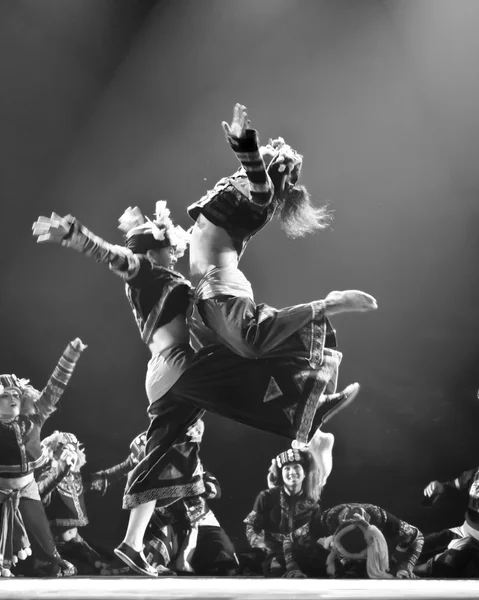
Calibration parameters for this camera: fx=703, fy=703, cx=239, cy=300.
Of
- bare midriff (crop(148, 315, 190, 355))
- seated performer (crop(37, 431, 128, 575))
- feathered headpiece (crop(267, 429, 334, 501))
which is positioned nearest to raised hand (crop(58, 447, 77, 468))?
seated performer (crop(37, 431, 128, 575))

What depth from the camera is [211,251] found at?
348cm

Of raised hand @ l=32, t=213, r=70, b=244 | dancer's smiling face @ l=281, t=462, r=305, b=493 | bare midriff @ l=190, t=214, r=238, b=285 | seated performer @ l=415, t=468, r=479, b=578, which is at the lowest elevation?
seated performer @ l=415, t=468, r=479, b=578

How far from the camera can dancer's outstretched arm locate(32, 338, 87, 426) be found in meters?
3.48

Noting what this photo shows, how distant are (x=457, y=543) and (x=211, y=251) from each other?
5.97ft

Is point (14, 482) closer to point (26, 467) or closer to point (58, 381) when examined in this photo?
point (26, 467)

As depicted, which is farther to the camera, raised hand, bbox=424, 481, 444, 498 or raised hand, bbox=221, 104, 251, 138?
raised hand, bbox=424, 481, 444, 498

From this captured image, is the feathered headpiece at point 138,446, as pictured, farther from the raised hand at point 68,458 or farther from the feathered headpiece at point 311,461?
the feathered headpiece at point 311,461

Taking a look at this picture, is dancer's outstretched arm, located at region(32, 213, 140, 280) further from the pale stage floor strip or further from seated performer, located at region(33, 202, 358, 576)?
the pale stage floor strip

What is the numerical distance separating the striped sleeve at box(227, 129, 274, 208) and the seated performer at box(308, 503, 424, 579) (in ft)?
5.04

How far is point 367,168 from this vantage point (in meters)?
3.60

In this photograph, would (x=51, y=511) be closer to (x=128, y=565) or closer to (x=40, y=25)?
(x=128, y=565)

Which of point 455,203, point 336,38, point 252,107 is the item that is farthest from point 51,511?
point 336,38

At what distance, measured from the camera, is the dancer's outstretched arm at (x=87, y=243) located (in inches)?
133

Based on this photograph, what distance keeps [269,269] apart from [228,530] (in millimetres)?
1277
